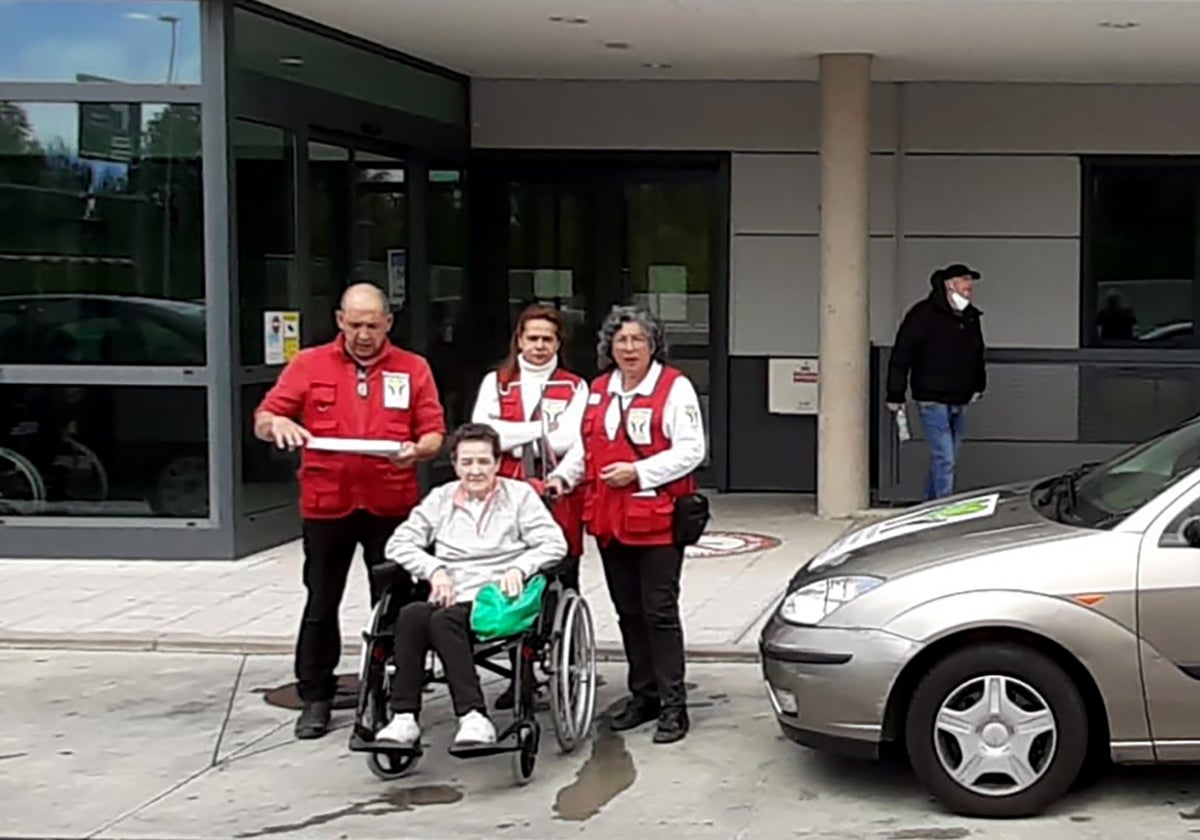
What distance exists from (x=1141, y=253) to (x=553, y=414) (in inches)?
314

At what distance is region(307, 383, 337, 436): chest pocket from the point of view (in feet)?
21.1

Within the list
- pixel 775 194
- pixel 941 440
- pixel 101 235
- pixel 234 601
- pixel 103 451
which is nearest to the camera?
pixel 234 601

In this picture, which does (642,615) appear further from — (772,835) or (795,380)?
(795,380)

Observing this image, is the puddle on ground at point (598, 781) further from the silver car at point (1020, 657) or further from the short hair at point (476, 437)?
the short hair at point (476, 437)

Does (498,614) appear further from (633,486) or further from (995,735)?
Result: (995,735)

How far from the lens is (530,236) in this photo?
45.5 feet

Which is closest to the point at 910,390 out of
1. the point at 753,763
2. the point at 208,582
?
the point at 208,582

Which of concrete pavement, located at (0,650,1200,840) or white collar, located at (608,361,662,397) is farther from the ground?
white collar, located at (608,361,662,397)

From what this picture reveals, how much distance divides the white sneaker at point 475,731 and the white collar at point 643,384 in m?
1.45

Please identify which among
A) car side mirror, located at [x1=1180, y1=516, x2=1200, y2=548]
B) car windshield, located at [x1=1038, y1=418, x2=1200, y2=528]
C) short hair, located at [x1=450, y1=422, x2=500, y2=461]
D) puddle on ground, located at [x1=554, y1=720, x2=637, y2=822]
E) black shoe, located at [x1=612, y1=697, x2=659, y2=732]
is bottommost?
puddle on ground, located at [x1=554, y1=720, x2=637, y2=822]

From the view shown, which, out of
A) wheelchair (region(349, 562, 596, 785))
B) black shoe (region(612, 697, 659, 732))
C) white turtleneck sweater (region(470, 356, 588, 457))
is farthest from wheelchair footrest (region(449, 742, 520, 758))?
white turtleneck sweater (region(470, 356, 588, 457))

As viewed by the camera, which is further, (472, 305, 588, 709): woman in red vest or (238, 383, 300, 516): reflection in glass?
(238, 383, 300, 516): reflection in glass

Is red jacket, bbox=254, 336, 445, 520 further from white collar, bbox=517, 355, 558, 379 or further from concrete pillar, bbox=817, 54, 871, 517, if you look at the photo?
concrete pillar, bbox=817, 54, 871, 517

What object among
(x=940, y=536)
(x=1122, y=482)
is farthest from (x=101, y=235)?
(x=1122, y=482)
